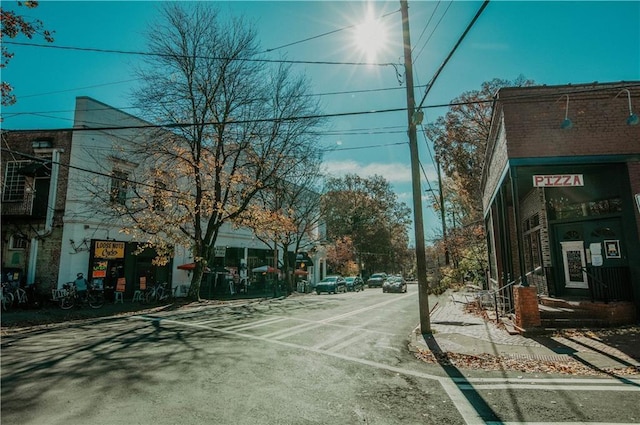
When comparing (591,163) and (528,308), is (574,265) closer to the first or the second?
(591,163)

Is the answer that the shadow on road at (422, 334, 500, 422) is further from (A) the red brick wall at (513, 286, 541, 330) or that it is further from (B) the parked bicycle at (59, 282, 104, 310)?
(B) the parked bicycle at (59, 282, 104, 310)

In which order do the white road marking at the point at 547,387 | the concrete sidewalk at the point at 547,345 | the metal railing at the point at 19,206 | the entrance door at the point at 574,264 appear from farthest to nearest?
1. the metal railing at the point at 19,206
2. the entrance door at the point at 574,264
3. the concrete sidewalk at the point at 547,345
4. the white road marking at the point at 547,387

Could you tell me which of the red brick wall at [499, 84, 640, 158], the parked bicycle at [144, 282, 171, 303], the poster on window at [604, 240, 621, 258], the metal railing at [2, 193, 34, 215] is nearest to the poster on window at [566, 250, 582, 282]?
the poster on window at [604, 240, 621, 258]

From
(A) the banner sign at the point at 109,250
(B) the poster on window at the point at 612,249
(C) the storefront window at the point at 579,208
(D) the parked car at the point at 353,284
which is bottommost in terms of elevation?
(D) the parked car at the point at 353,284

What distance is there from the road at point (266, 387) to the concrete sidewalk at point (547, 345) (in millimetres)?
1128

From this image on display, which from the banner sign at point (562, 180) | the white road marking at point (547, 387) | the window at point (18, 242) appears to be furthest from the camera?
the window at point (18, 242)

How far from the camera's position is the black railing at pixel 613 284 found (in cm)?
963

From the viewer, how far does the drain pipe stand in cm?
1892

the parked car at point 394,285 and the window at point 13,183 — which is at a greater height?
the window at point 13,183

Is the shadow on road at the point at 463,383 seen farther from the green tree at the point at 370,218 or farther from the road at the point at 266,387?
the green tree at the point at 370,218

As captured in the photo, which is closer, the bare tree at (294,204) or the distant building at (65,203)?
the distant building at (65,203)

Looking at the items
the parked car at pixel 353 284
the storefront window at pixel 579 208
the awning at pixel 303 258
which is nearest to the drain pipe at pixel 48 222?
the storefront window at pixel 579 208

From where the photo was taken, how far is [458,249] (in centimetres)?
3375

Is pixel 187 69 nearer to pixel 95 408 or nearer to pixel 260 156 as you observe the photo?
pixel 260 156
